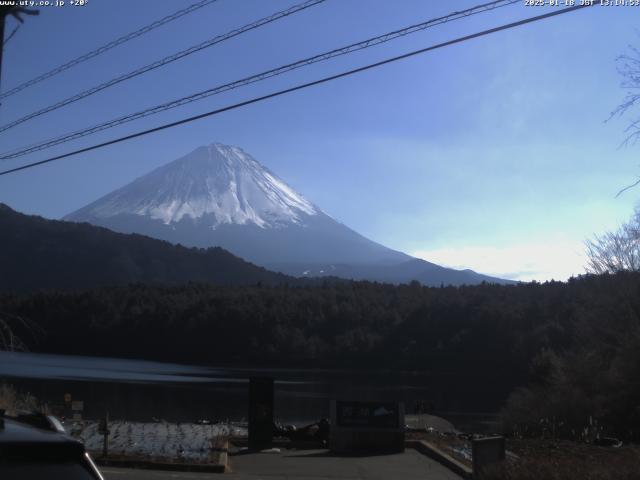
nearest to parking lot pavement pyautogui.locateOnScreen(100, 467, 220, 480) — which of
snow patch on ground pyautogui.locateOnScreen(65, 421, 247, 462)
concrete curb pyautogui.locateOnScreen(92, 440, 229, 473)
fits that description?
concrete curb pyautogui.locateOnScreen(92, 440, 229, 473)

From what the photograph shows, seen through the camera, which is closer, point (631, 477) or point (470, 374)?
point (631, 477)

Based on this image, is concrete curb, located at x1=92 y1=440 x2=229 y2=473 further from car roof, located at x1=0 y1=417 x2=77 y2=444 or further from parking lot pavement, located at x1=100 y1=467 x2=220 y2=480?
car roof, located at x1=0 y1=417 x2=77 y2=444

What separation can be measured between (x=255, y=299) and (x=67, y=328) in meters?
25.1

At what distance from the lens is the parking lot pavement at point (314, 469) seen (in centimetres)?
1365

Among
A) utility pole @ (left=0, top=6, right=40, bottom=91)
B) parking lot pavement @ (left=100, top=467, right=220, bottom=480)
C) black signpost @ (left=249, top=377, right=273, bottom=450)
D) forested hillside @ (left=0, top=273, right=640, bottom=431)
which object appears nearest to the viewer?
utility pole @ (left=0, top=6, right=40, bottom=91)

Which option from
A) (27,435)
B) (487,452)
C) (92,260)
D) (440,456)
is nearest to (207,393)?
(440,456)

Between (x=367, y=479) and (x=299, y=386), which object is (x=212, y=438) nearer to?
(x=367, y=479)

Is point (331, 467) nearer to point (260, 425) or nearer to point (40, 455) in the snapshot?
point (260, 425)

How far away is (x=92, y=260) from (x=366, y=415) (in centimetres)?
14226

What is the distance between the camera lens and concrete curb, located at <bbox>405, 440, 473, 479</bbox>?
47.5 ft

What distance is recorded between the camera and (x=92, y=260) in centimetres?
15338

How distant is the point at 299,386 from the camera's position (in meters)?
65.6

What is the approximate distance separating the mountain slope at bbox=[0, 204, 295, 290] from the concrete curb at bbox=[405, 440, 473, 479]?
123255 millimetres

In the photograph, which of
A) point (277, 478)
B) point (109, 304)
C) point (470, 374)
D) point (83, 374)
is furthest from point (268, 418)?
point (109, 304)
